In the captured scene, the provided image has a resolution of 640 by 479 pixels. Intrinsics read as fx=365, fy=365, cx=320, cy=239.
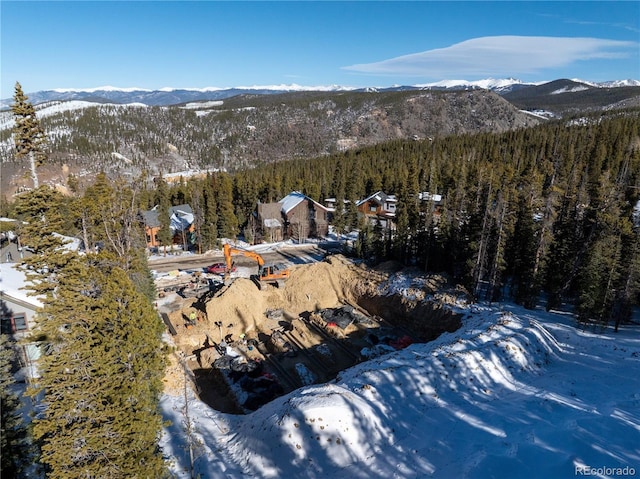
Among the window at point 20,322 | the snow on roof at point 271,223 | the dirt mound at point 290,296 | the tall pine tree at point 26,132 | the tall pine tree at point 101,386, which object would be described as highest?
the tall pine tree at point 26,132

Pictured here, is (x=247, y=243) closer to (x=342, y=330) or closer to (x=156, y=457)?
(x=342, y=330)

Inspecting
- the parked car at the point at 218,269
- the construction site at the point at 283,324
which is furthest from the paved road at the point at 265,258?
the construction site at the point at 283,324

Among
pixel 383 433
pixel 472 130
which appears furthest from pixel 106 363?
pixel 472 130

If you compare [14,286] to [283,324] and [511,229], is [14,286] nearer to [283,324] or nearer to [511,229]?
[283,324]

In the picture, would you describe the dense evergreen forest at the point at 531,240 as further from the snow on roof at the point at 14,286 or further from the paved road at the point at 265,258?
the snow on roof at the point at 14,286

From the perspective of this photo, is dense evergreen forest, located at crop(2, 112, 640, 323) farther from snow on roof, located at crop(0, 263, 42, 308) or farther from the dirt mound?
the dirt mound

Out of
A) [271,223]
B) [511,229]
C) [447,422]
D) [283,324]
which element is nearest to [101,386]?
[447,422]
